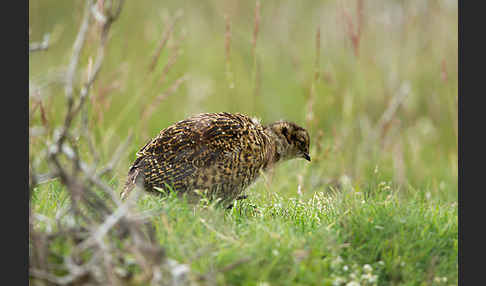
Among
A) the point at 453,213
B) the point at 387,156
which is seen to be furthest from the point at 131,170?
the point at 387,156

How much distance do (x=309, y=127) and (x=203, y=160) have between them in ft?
8.10

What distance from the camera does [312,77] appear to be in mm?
9078

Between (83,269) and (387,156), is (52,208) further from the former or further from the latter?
(387,156)

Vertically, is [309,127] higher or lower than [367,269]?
higher

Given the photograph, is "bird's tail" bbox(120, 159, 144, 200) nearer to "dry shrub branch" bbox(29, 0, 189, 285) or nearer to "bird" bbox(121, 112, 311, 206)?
"bird" bbox(121, 112, 311, 206)

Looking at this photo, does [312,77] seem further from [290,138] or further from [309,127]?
[290,138]

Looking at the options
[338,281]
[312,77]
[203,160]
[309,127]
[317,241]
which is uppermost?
[312,77]

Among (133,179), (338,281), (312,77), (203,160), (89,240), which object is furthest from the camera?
(312,77)

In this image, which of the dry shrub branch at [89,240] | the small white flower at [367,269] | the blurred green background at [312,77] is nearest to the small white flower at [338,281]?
the small white flower at [367,269]

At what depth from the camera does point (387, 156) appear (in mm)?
7809

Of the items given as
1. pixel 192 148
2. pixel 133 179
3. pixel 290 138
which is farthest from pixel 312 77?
pixel 133 179

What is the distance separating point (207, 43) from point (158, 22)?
109 cm

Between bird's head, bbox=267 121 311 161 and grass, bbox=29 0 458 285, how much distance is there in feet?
0.90

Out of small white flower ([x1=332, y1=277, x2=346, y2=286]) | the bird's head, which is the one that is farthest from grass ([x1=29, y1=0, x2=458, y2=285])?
the bird's head
